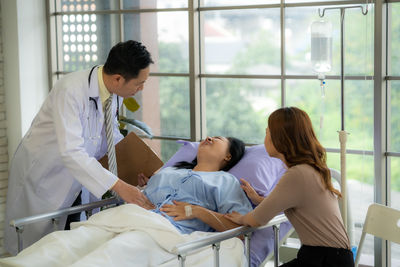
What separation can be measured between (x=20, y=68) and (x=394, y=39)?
8.49ft

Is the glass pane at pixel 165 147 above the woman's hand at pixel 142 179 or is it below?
above

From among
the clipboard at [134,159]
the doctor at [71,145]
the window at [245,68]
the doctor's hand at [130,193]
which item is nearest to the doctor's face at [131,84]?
the doctor at [71,145]

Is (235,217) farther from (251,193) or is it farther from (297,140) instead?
(297,140)

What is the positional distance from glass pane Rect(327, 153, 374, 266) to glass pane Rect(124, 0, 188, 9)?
1.37 metres

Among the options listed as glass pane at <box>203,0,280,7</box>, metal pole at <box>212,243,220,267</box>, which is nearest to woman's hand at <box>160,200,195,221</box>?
metal pole at <box>212,243,220,267</box>

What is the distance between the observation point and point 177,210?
9.24ft

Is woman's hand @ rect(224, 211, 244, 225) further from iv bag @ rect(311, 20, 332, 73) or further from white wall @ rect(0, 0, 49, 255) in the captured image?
white wall @ rect(0, 0, 49, 255)

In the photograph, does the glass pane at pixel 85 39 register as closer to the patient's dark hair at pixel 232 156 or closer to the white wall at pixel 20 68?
the white wall at pixel 20 68

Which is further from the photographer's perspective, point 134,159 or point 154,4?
point 154,4

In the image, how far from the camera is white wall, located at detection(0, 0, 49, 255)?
4.47 metres

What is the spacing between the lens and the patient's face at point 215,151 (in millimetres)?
3145

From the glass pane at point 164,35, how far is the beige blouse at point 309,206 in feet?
5.78

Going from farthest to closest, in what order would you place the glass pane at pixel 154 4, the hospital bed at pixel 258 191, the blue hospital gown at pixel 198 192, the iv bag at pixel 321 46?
1. the glass pane at pixel 154 4
2. the iv bag at pixel 321 46
3. the blue hospital gown at pixel 198 192
4. the hospital bed at pixel 258 191

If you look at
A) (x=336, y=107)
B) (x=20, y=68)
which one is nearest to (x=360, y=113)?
(x=336, y=107)
